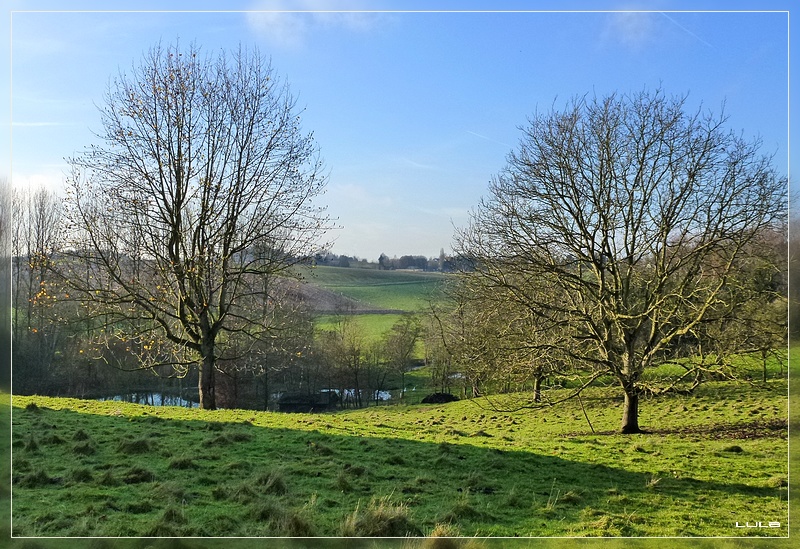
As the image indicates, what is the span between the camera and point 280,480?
398cm

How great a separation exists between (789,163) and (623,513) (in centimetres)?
268

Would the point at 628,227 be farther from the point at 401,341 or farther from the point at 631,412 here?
the point at 401,341

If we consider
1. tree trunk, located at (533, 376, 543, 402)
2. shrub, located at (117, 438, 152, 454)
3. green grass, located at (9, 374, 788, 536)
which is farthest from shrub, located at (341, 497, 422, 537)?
tree trunk, located at (533, 376, 543, 402)

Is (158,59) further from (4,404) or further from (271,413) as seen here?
(271,413)

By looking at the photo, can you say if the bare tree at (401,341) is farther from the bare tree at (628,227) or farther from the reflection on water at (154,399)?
the reflection on water at (154,399)

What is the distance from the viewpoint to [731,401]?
527cm

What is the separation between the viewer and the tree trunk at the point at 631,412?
5.60 meters

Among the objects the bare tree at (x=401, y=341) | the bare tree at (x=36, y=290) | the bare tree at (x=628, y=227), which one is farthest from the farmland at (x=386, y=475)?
the bare tree at (x=628, y=227)

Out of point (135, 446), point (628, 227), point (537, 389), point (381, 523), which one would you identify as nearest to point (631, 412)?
point (537, 389)

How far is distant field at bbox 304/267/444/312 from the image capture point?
471 centimetres

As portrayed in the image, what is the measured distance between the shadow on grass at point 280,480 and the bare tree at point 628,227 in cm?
165

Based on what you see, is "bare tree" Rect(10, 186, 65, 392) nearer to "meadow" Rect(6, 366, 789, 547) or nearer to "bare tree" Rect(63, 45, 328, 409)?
"bare tree" Rect(63, 45, 328, 409)

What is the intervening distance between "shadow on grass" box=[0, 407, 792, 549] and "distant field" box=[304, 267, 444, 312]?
4.23 ft

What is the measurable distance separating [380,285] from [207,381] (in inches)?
103
